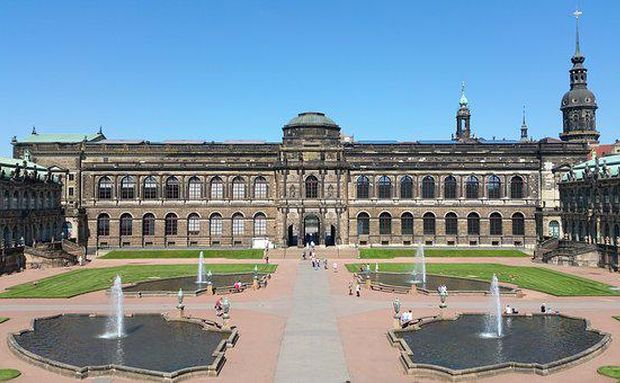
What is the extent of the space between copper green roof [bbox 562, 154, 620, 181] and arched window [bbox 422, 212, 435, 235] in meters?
22.6

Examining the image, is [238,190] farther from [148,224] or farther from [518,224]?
[518,224]

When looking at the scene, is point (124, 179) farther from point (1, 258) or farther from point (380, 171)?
point (380, 171)

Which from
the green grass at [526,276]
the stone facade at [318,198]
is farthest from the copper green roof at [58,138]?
the green grass at [526,276]

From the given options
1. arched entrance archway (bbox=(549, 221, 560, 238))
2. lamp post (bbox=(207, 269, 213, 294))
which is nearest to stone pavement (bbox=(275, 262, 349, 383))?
lamp post (bbox=(207, 269, 213, 294))

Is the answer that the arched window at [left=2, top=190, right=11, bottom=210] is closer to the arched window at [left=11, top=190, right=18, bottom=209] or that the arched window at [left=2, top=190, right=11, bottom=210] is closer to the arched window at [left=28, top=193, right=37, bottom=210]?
the arched window at [left=11, top=190, right=18, bottom=209]

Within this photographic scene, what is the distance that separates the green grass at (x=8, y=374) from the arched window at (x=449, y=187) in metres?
82.0

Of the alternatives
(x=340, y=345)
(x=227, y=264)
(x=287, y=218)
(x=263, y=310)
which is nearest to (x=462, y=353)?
(x=340, y=345)

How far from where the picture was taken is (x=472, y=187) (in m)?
102

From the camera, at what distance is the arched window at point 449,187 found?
4006 inches

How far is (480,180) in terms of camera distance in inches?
3996

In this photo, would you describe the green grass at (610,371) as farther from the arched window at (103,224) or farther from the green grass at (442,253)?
the arched window at (103,224)

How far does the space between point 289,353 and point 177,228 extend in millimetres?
71093

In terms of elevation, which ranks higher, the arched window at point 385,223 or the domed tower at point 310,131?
the domed tower at point 310,131

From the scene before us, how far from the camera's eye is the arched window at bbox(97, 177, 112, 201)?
102m
